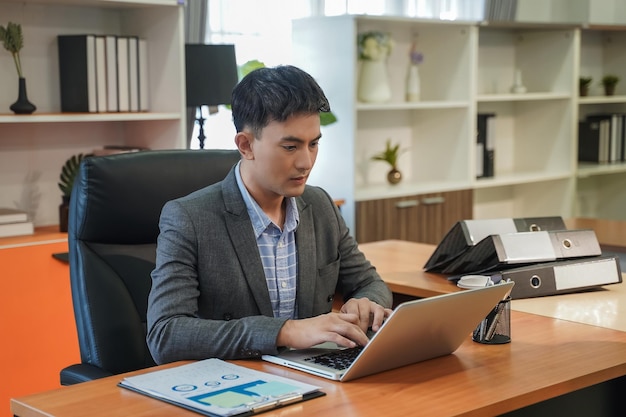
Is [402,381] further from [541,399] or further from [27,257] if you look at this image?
[27,257]

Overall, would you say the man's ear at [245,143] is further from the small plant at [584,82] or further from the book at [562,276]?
the small plant at [584,82]

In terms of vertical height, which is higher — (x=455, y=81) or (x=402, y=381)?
(x=455, y=81)

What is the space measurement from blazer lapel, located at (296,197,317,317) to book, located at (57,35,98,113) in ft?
Result: 5.35

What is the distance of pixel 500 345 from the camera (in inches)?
73.8

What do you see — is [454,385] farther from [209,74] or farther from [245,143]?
[209,74]

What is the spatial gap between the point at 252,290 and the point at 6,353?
1.45 meters

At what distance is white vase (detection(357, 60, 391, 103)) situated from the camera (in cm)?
445

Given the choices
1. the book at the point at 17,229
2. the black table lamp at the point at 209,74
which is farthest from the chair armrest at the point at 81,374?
the black table lamp at the point at 209,74

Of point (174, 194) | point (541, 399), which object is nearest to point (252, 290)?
point (174, 194)

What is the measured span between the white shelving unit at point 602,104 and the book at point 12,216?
12.6ft

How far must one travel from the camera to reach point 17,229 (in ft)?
10.8

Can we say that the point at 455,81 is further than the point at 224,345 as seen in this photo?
Yes

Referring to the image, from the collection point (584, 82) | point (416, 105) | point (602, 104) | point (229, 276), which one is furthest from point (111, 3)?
point (602, 104)

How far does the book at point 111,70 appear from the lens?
3479 mm
